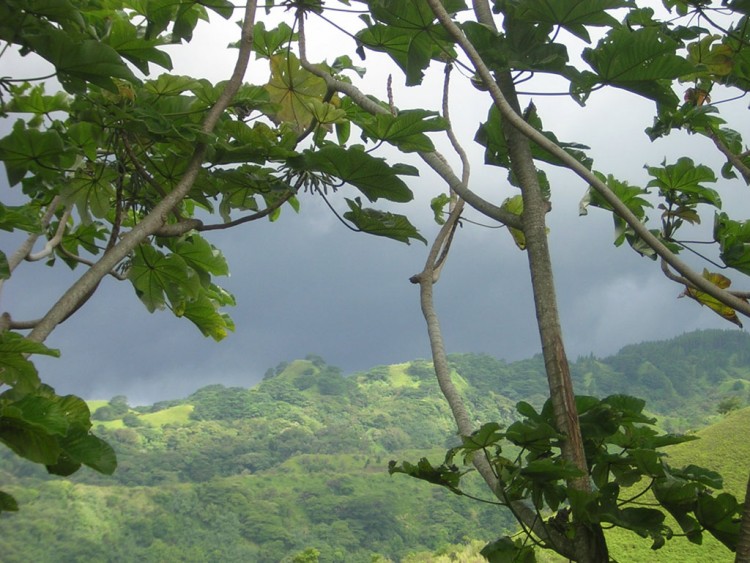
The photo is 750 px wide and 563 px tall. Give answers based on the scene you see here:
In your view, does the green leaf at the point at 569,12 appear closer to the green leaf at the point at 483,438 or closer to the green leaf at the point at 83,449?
the green leaf at the point at 483,438

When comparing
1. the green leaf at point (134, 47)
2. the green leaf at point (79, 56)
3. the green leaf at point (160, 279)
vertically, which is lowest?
the green leaf at point (160, 279)

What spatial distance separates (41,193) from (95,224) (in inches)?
6.0

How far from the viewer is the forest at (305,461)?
3547 cm

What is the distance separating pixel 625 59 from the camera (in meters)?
1.09

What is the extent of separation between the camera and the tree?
3.20 feet

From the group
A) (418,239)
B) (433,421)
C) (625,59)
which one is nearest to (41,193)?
(418,239)

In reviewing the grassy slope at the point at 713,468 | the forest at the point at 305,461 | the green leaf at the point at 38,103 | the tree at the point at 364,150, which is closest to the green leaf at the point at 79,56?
the tree at the point at 364,150

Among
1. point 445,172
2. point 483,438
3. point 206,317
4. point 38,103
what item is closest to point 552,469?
point 483,438

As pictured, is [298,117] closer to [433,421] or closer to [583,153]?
[583,153]

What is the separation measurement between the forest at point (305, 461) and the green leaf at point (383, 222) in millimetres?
17263

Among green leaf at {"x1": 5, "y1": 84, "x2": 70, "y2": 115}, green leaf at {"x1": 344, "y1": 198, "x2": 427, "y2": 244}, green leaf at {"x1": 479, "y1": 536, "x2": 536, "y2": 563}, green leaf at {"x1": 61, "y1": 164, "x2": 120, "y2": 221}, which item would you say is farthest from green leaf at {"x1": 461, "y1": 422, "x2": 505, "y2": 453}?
green leaf at {"x1": 5, "y1": 84, "x2": 70, "y2": 115}

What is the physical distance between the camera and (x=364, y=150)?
114 cm

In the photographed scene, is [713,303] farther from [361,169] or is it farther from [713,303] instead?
[361,169]

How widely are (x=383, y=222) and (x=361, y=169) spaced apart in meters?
0.13
